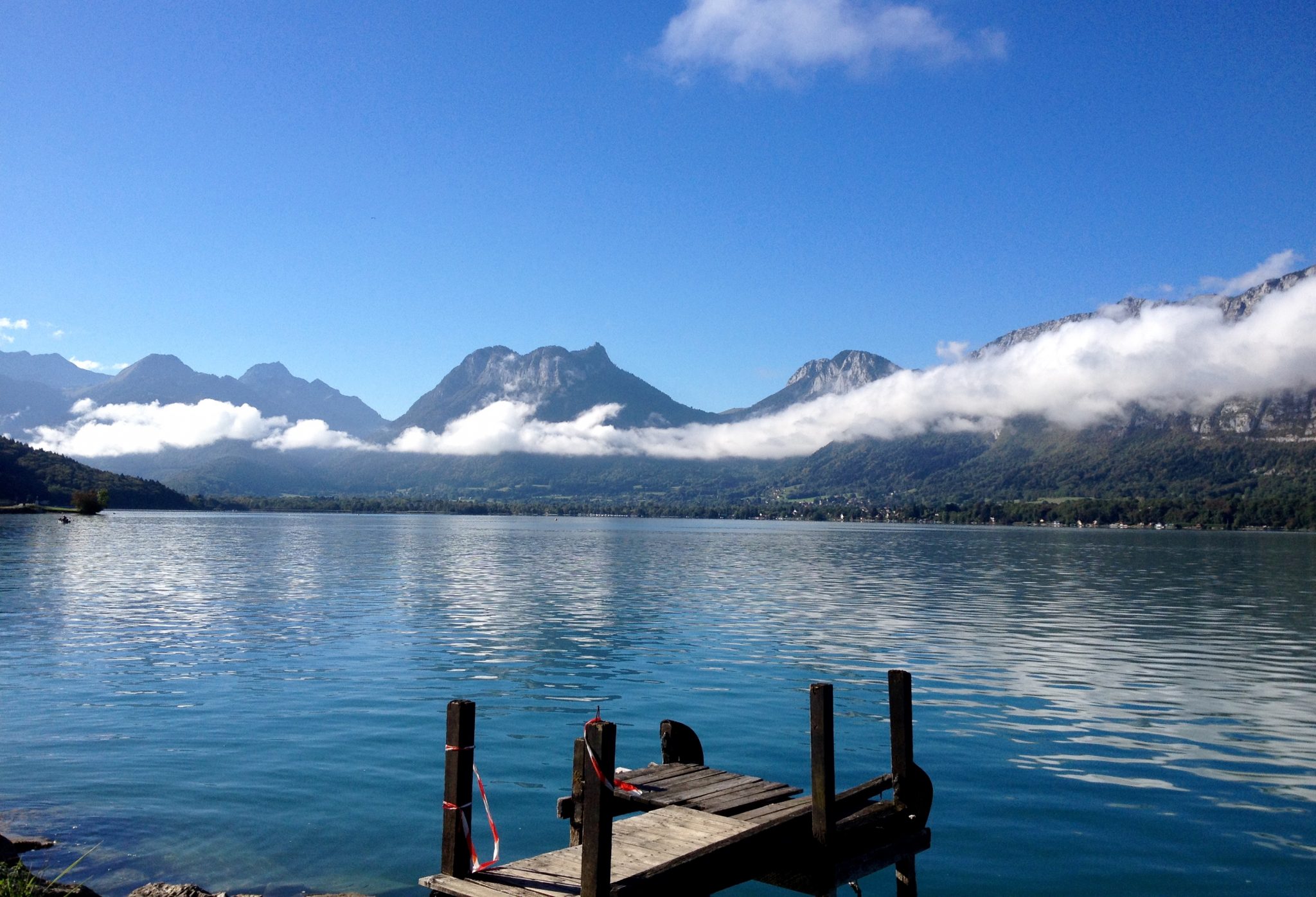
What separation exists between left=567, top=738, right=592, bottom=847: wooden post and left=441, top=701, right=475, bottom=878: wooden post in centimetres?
362

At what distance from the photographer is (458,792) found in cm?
1053

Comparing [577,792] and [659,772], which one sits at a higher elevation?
[659,772]

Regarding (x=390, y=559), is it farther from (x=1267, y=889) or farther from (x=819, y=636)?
(x=1267, y=889)

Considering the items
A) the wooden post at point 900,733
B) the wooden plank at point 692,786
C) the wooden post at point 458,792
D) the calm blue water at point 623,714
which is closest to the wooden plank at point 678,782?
the wooden plank at point 692,786

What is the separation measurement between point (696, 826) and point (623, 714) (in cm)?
1317

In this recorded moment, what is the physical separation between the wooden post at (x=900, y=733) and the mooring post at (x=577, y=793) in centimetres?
479

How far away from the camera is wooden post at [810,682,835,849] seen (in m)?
12.5

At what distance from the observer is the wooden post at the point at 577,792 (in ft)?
48.5

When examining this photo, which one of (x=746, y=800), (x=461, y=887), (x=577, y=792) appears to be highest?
(x=461, y=887)

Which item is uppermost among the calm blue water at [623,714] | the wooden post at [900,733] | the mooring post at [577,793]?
the wooden post at [900,733]

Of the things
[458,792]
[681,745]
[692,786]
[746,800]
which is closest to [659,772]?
[692,786]

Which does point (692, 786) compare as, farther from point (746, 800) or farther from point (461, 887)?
point (461, 887)

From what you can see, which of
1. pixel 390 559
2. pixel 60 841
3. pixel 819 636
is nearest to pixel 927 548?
pixel 390 559

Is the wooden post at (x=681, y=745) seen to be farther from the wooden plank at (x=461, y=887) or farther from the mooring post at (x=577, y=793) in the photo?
the wooden plank at (x=461, y=887)
